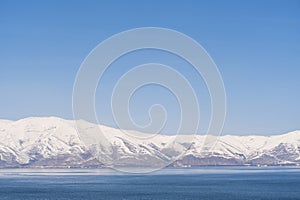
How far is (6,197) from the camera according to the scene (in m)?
131

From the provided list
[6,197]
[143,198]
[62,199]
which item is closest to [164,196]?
[143,198]

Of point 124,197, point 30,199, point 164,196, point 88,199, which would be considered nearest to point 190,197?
point 164,196

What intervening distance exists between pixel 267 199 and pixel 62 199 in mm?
46459

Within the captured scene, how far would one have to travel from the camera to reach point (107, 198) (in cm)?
12606

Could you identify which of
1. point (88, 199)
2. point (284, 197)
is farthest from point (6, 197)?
point (284, 197)

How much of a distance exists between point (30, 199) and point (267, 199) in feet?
177

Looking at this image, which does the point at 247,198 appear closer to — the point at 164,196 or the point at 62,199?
the point at 164,196

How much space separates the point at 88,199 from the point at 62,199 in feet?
20.4

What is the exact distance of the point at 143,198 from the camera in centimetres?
12756

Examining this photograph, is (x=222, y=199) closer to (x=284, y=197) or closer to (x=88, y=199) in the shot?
(x=284, y=197)

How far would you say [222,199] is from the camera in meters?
125

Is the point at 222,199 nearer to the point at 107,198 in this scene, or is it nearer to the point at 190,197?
the point at 190,197

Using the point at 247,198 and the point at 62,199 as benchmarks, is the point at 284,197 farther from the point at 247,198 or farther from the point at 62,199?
the point at 62,199

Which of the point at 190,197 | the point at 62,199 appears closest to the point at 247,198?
the point at 190,197
